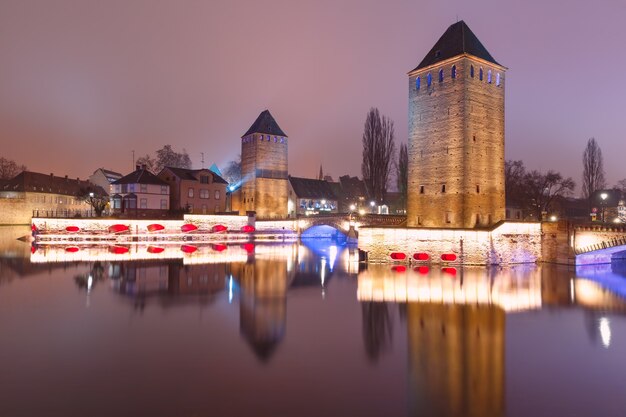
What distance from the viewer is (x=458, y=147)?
23.1m

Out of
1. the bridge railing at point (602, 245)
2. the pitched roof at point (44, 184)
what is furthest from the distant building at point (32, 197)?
the bridge railing at point (602, 245)

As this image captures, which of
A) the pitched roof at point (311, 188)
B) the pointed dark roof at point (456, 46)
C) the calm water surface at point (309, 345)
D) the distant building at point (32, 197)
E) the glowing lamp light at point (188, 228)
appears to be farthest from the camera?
the pitched roof at point (311, 188)

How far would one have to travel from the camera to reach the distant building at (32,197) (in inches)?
2055

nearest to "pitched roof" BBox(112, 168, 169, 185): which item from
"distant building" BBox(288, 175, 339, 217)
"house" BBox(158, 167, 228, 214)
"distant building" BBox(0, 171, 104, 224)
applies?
"house" BBox(158, 167, 228, 214)

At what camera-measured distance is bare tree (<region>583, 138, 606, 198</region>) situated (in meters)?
46.8

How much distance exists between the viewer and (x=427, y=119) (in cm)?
2477

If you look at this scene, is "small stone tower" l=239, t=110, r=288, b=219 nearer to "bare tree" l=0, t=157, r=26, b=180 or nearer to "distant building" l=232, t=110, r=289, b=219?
"distant building" l=232, t=110, r=289, b=219

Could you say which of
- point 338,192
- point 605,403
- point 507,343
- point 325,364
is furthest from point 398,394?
point 338,192

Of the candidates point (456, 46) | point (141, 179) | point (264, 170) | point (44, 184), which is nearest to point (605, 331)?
point (456, 46)

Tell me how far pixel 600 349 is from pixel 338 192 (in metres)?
Result: 55.6

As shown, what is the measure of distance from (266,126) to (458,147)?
29.8 meters

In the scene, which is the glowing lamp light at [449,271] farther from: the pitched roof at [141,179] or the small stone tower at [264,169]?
the pitched roof at [141,179]

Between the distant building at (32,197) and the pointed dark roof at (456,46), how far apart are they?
4243 centimetres

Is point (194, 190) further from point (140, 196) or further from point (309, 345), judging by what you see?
point (309, 345)
